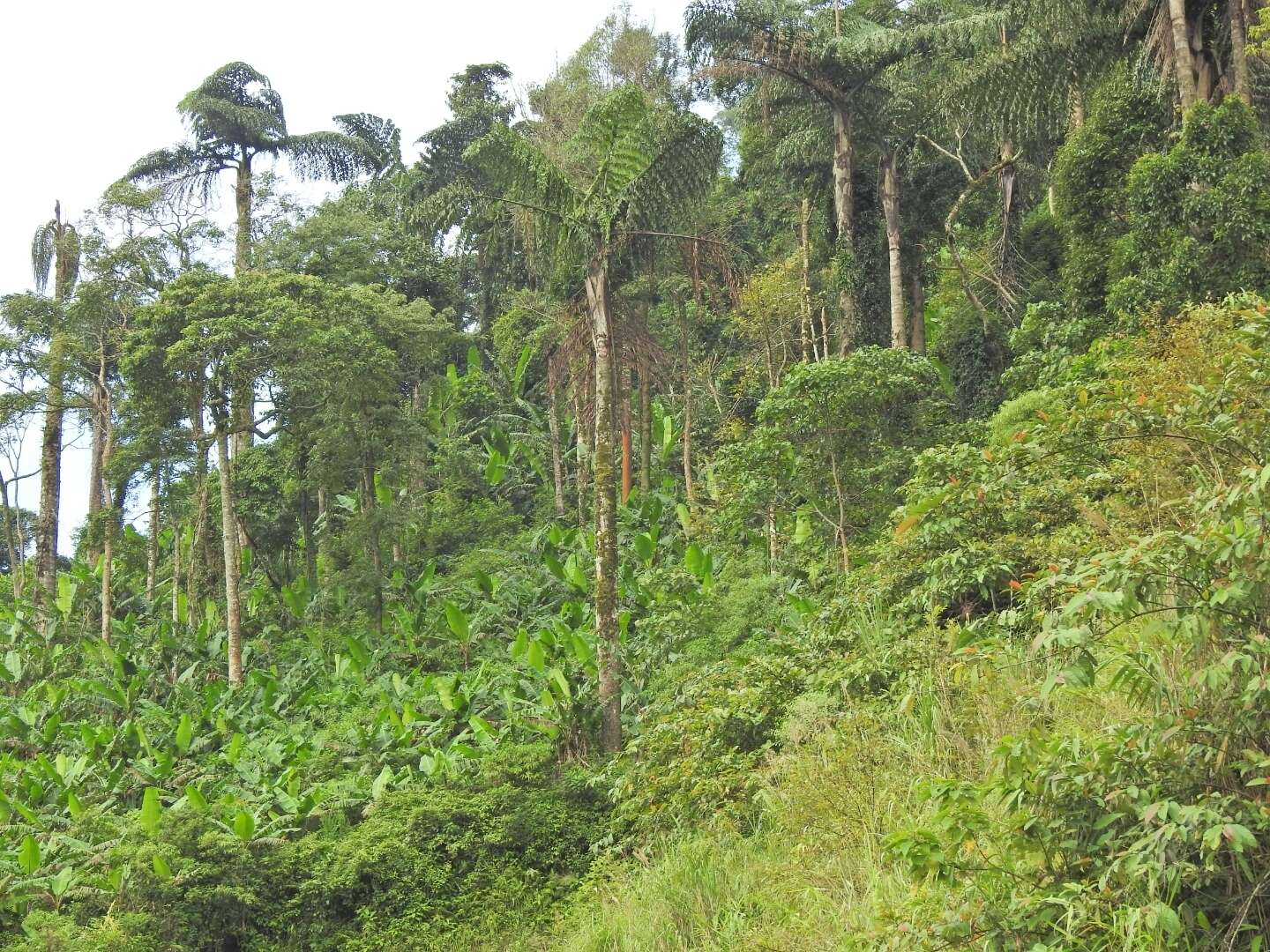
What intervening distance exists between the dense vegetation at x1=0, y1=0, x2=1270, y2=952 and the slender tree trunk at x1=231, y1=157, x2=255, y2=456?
14 centimetres

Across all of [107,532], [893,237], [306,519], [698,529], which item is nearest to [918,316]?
[893,237]

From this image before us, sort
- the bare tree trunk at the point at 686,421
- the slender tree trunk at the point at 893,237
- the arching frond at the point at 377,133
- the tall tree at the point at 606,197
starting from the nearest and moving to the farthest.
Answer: the tall tree at the point at 606,197 < the slender tree trunk at the point at 893,237 < the bare tree trunk at the point at 686,421 < the arching frond at the point at 377,133

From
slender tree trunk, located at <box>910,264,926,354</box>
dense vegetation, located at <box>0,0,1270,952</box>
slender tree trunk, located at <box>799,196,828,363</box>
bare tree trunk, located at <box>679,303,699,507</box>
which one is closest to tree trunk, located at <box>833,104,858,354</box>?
dense vegetation, located at <box>0,0,1270,952</box>

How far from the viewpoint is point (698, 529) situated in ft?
53.4

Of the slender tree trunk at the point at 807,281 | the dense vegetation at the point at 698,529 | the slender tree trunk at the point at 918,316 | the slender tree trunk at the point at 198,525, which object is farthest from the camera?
the slender tree trunk at the point at 918,316

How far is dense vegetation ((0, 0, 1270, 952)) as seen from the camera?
183 inches

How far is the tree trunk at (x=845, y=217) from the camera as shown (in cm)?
1859

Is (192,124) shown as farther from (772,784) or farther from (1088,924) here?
(1088,924)

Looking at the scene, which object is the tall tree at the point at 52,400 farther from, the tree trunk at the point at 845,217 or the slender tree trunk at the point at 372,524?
the tree trunk at the point at 845,217

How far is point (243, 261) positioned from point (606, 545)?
473 inches

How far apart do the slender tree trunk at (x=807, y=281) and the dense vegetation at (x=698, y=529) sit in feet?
0.88

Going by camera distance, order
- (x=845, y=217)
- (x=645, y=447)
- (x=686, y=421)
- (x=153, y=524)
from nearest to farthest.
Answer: (x=153, y=524), (x=686, y=421), (x=845, y=217), (x=645, y=447)

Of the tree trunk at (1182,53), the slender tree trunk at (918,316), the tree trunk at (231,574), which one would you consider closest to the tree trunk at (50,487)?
the tree trunk at (231,574)

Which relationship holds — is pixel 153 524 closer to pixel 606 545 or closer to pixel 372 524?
pixel 372 524
